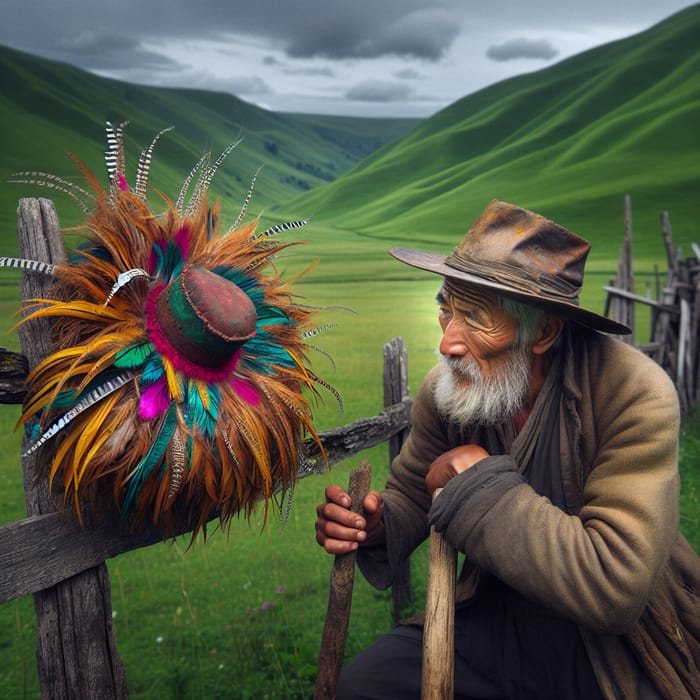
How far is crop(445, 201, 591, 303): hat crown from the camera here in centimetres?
166

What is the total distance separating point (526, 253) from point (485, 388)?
1.27 ft

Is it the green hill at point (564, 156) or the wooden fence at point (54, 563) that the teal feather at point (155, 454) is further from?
the green hill at point (564, 156)

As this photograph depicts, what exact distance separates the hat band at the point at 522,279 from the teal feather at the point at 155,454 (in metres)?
0.88

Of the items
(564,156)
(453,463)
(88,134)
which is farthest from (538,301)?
(564,156)

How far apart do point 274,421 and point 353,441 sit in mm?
1385

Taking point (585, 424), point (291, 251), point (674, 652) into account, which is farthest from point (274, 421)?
point (674, 652)

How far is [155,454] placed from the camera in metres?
1.21

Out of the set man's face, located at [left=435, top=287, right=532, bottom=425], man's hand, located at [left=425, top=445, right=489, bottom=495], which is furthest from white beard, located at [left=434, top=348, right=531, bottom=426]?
man's hand, located at [left=425, top=445, right=489, bottom=495]

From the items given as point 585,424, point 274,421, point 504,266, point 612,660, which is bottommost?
point 612,660

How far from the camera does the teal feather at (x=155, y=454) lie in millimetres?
1207

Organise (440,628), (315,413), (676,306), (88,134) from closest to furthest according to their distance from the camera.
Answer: (440,628)
(315,413)
(88,134)
(676,306)

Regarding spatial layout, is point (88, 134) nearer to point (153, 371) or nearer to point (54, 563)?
point (54, 563)

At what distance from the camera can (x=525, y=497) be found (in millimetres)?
1572

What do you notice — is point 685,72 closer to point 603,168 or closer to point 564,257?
point 603,168
